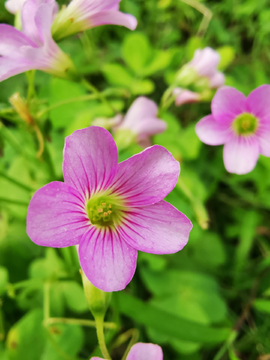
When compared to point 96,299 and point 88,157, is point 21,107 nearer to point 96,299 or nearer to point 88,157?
point 88,157

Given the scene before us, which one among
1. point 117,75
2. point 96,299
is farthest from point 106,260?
point 117,75

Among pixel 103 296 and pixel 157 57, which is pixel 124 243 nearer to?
pixel 103 296

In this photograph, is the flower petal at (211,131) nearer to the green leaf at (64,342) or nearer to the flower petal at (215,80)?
the flower petal at (215,80)

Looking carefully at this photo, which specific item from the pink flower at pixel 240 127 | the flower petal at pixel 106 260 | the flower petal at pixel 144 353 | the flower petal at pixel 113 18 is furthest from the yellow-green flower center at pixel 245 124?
the flower petal at pixel 144 353

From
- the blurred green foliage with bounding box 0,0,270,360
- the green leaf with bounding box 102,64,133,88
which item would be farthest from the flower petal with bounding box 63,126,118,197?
the green leaf with bounding box 102,64,133,88

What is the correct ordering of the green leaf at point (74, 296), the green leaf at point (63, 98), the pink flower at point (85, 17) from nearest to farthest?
the pink flower at point (85, 17) < the green leaf at point (74, 296) < the green leaf at point (63, 98)
